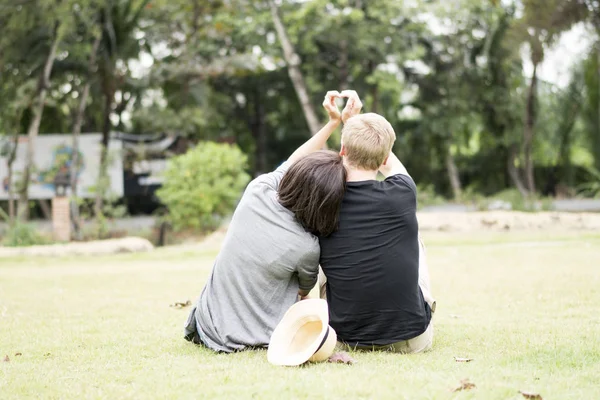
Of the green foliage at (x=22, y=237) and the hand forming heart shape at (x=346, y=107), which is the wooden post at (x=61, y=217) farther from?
the hand forming heart shape at (x=346, y=107)

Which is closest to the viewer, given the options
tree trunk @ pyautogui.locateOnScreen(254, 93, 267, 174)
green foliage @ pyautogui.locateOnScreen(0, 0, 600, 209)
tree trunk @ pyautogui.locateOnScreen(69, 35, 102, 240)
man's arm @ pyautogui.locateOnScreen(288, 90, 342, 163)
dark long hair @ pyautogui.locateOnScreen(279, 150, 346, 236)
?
dark long hair @ pyautogui.locateOnScreen(279, 150, 346, 236)

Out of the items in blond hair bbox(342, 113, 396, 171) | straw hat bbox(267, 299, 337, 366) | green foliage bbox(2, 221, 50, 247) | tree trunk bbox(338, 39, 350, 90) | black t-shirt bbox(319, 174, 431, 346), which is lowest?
green foliage bbox(2, 221, 50, 247)

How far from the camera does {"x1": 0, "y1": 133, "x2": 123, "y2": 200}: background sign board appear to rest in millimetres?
17406

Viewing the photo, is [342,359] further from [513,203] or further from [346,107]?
[513,203]

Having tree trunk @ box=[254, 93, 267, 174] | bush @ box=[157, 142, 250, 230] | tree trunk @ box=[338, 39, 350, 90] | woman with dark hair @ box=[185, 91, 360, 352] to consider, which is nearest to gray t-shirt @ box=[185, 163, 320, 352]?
woman with dark hair @ box=[185, 91, 360, 352]

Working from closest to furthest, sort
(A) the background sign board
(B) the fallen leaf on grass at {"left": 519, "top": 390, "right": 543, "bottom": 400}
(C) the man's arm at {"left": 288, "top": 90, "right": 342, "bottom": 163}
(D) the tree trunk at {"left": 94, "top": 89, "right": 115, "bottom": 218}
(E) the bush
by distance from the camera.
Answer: (B) the fallen leaf on grass at {"left": 519, "top": 390, "right": 543, "bottom": 400} < (C) the man's arm at {"left": 288, "top": 90, "right": 342, "bottom": 163} < (D) the tree trunk at {"left": 94, "top": 89, "right": 115, "bottom": 218} < (E) the bush < (A) the background sign board

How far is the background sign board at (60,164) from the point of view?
57.1 ft

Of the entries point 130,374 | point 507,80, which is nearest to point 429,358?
point 130,374

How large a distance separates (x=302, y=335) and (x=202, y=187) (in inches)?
501

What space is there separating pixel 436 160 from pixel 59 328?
82.4ft

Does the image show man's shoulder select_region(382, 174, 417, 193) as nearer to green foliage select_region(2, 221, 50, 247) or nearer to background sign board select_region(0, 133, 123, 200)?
green foliage select_region(2, 221, 50, 247)

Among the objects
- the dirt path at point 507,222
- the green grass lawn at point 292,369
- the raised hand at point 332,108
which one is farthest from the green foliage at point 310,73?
the raised hand at point 332,108

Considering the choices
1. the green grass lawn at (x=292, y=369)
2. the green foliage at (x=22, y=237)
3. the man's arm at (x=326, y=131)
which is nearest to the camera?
the green grass lawn at (x=292, y=369)

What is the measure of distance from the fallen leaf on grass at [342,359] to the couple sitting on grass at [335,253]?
0.32 meters
